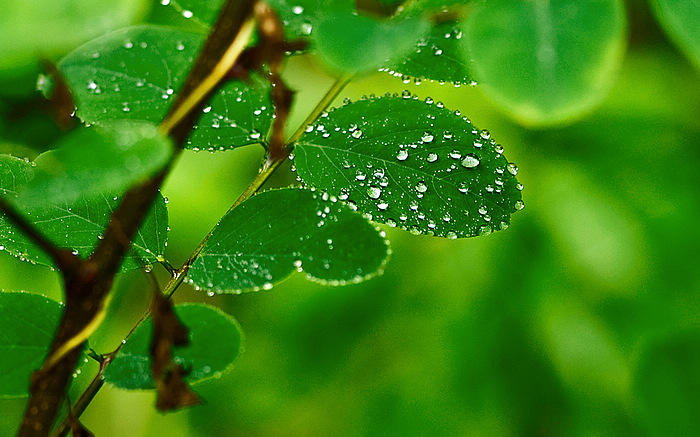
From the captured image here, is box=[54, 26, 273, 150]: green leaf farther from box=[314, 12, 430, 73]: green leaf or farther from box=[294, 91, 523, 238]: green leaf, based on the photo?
box=[314, 12, 430, 73]: green leaf

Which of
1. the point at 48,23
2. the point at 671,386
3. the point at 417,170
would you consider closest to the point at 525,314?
the point at 671,386

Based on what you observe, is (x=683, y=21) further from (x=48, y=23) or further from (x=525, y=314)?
(x=525, y=314)

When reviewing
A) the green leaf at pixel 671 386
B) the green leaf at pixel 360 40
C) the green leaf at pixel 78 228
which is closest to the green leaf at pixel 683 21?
the green leaf at pixel 360 40

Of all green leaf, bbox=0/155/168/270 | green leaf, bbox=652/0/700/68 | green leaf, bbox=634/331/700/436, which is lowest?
green leaf, bbox=634/331/700/436

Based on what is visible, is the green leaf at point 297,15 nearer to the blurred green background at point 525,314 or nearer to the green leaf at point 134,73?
the green leaf at point 134,73

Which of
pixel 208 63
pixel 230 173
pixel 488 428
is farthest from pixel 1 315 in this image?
pixel 230 173

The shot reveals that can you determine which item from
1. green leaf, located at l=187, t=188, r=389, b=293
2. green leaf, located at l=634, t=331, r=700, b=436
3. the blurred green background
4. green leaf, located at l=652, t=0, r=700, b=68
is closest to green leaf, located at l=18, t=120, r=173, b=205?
green leaf, located at l=187, t=188, r=389, b=293
